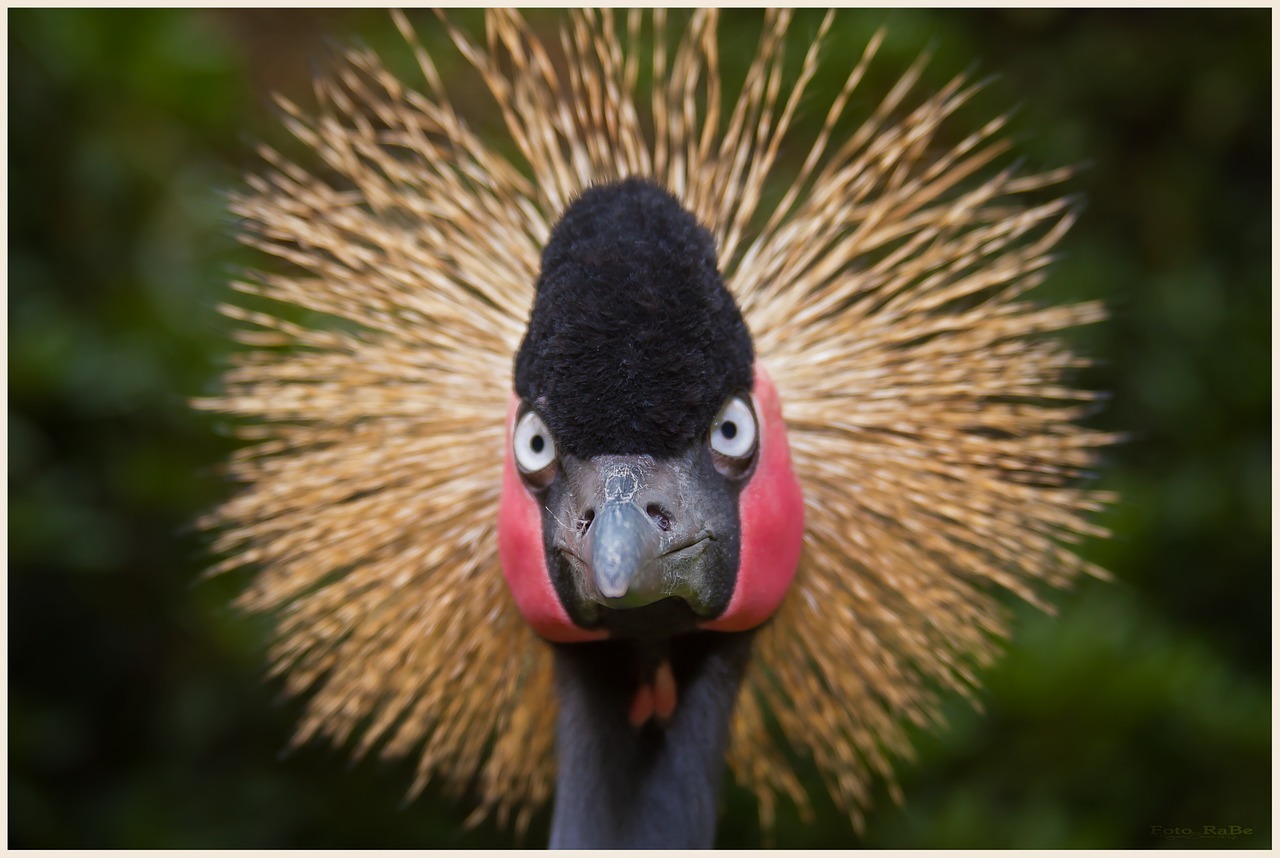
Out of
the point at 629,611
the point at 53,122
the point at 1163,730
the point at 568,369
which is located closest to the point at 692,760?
the point at 629,611

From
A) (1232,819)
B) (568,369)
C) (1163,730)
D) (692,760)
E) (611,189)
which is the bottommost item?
(1232,819)

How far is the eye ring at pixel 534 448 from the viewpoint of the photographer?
689 mm

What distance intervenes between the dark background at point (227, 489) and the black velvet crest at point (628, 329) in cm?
90

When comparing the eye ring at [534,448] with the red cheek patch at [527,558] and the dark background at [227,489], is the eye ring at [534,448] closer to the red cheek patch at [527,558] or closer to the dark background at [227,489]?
the red cheek patch at [527,558]

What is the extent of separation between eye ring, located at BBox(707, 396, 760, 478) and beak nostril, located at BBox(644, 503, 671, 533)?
0.06m

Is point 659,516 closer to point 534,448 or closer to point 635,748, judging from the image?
point 534,448

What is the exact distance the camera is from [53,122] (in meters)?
1.54

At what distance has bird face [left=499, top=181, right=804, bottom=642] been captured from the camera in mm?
641

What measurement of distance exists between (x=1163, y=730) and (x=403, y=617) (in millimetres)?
1189

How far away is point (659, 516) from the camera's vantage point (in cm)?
65

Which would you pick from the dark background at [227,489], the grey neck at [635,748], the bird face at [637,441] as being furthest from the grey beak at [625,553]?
the dark background at [227,489]

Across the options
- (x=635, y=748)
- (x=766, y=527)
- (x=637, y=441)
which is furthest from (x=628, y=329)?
(x=635, y=748)

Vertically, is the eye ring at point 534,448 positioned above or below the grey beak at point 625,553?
above

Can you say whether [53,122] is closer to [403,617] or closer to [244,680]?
[244,680]
